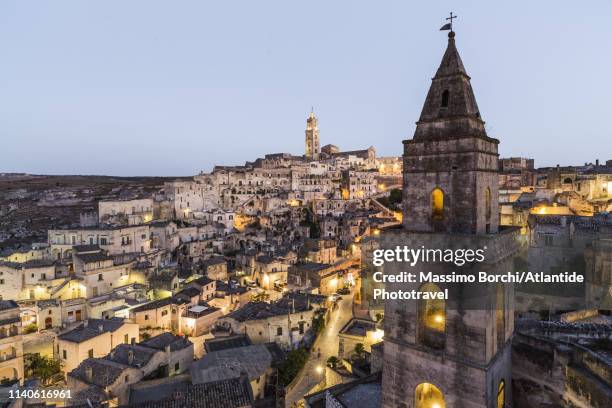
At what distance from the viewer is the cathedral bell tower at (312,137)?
120562 millimetres

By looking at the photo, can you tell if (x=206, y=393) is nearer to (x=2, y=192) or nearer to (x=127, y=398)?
(x=127, y=398)

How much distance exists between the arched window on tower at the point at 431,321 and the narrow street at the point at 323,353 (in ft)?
A: 45.0

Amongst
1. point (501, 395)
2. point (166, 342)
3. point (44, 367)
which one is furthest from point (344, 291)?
point (501, 395)

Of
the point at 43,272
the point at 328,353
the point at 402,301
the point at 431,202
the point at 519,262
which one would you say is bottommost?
the point at 328,353

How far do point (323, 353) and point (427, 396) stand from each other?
1823 cm

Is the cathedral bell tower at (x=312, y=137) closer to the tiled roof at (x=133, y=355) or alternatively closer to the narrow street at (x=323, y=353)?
the narrow street at (x=323, y=353)

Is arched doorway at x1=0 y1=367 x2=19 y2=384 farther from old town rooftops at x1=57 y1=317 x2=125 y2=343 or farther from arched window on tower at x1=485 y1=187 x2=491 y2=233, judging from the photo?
arched window on tower at x1=485 y1=187 x2=491 y2=233

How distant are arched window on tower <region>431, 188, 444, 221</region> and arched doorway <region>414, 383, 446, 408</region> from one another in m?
4.76

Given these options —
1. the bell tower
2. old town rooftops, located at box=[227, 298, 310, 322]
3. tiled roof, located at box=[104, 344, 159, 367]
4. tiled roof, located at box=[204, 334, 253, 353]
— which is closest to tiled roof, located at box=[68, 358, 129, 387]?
tiled roof, located at box=[104, 344, 159, 367]

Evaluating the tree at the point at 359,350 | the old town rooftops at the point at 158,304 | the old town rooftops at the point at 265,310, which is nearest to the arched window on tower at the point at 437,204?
the tree at the point at 359,350

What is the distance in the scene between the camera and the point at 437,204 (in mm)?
10547

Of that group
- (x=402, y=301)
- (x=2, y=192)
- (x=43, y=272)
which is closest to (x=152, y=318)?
(x=43, y=272)

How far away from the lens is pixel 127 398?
21.4 meters

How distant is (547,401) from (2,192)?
426 feet
